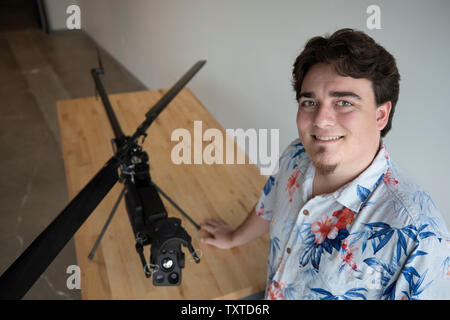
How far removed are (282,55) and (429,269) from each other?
1116 mm

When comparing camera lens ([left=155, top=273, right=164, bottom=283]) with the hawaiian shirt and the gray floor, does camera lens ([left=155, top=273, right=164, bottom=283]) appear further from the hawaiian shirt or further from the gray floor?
the gray floor

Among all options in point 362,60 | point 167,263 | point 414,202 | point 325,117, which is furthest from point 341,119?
point 167,263

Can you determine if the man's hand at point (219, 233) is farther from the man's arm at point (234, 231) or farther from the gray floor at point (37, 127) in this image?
the gray floor at point (37, 127)

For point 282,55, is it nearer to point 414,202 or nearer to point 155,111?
point 155,111

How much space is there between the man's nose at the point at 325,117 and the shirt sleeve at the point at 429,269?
1.05 ft

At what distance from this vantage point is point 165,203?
4.99 ft

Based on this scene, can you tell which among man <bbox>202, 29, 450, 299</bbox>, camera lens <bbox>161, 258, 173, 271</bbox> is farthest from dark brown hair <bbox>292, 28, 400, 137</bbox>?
camera lens <bbox>161, 258, 173, 271</bbox>

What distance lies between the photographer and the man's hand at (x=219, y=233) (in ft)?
4.31

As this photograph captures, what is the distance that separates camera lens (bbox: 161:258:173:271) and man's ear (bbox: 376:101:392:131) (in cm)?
59

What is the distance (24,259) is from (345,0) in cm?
120

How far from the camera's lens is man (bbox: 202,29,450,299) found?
2.32 ft

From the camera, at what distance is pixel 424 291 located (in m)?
0.69

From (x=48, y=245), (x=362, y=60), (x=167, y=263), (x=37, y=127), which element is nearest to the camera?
(x=48, y=245)
